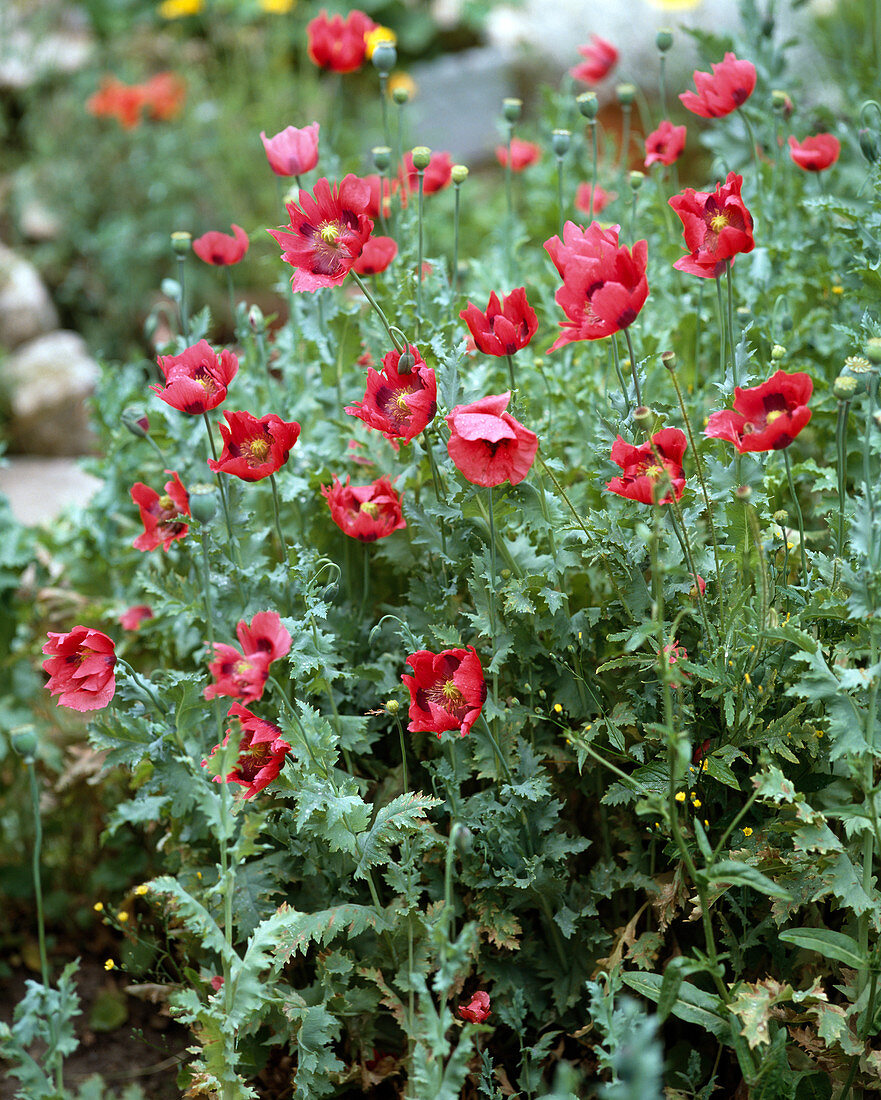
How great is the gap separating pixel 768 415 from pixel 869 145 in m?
0.71

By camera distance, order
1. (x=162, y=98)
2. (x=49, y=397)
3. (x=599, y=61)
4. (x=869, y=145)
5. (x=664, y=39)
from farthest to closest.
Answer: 1. (x=162, y=98)
2. (x=49, y=397)
3. (x=599, y=61)
4. (x=664, y=39)
5. (x=869, y=145)

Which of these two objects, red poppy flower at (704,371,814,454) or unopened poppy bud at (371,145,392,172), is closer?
red poppy flower at (704,371,814,454)

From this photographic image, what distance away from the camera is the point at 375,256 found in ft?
6.19

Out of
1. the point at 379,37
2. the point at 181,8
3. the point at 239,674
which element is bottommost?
the point at 239,674

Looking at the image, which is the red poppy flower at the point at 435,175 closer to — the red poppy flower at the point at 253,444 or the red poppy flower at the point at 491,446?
the red poppy flower at the point at 253,444

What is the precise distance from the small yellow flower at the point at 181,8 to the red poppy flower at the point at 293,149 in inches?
168

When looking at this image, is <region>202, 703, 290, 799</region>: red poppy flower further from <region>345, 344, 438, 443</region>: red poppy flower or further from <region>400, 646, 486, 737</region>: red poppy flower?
<region>345, 344, 438, 443</region>: red poppy flower

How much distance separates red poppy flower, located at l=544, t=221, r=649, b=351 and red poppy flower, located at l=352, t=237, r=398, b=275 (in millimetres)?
500

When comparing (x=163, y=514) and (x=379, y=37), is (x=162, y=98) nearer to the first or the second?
(x=379, y=37)

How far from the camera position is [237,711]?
1.54 meters

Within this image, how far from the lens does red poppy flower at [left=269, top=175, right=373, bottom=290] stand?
4.98 feet

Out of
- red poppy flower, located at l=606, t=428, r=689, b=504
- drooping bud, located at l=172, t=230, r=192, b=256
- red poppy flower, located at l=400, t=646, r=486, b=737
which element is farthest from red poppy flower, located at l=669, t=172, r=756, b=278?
drooping bud, located at l=172, t=230, r=192, b=256

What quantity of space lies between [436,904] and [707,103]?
4.67 ft

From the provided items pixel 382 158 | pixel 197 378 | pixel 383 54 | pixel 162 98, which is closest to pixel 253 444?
pixel 197 378
